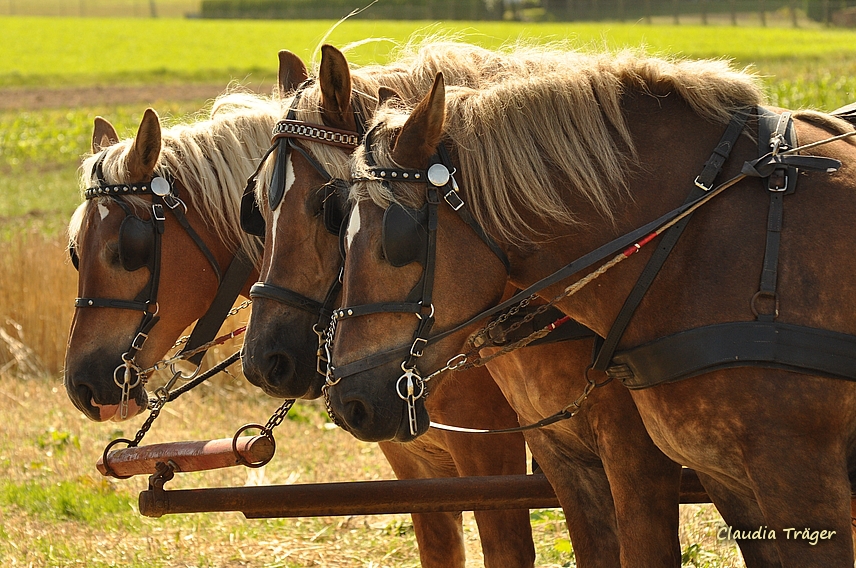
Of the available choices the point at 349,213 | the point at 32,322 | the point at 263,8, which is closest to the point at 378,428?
the point at 349,213

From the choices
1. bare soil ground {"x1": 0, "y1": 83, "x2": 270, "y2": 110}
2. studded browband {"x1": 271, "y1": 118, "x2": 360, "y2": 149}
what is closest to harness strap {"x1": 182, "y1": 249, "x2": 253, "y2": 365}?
studded browband {"x1": 271, "y1": 118, "x2": 360, "y2": 149}

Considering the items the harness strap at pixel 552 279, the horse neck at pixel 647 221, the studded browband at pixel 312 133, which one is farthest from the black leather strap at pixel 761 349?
the studded browband at pixel 312 133

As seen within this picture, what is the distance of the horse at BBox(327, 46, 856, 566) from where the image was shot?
2062mm

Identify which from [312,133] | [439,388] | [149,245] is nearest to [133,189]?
[149,245]

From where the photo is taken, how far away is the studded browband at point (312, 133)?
2.82 meters

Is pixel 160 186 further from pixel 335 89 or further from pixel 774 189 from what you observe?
pixel 774 189

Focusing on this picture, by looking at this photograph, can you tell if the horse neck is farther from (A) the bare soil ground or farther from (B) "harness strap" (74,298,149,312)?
(A) the bare soil ground

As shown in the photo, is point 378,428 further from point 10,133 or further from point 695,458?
point 10,133

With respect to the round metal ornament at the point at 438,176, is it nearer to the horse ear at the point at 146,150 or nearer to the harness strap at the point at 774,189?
the harness strap at the point at 774,189

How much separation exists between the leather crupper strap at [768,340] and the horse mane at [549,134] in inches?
8.8

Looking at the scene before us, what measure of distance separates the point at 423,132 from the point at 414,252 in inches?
11.6

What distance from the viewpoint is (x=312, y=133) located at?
2820 mm

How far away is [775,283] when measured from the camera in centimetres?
207

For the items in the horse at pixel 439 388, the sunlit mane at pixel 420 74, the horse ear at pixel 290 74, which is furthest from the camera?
the horse ear at pixel 290 74
